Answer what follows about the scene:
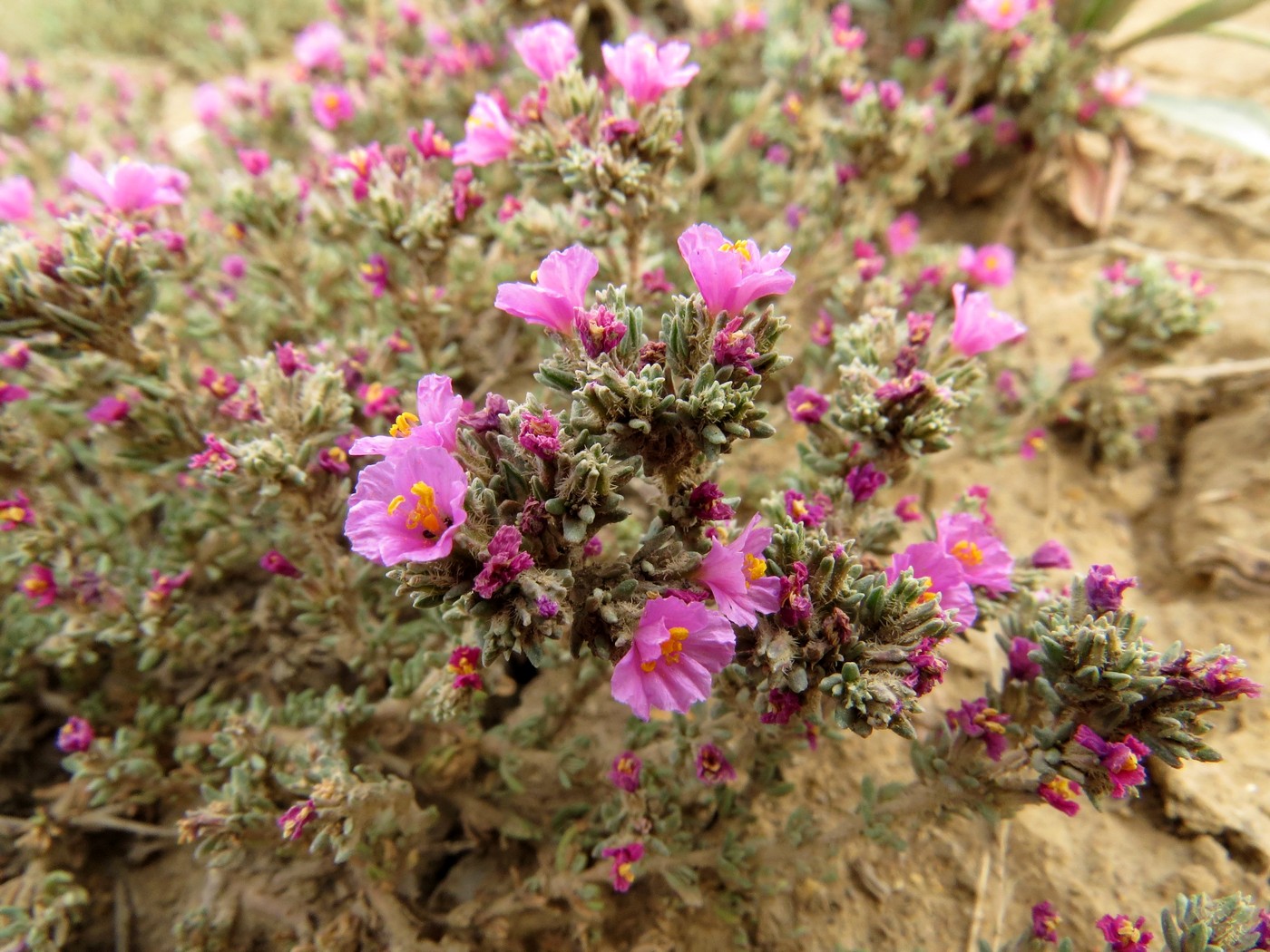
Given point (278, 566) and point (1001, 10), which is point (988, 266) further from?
point (278, 566)

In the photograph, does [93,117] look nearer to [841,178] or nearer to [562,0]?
[562,0]

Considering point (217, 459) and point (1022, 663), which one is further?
point (217, 459)

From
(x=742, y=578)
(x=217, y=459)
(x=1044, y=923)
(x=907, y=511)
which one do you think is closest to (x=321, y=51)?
(x=217, y=459)

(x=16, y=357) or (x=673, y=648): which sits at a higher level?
(x=16, y=357)

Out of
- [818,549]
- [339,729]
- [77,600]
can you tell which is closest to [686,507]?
[818,549]

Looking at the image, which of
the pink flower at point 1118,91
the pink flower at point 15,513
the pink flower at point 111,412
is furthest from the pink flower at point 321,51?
the pink flower at point 1118,91

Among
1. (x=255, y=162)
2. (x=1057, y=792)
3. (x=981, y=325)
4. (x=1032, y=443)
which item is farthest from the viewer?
(x=1032, y=443)

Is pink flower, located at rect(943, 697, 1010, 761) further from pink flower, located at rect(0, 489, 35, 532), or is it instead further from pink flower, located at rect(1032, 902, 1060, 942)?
pink flower, located at rect(0, 489, 35, 532)

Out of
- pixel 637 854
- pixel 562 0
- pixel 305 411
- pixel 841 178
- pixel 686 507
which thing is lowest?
pixel 637 854
